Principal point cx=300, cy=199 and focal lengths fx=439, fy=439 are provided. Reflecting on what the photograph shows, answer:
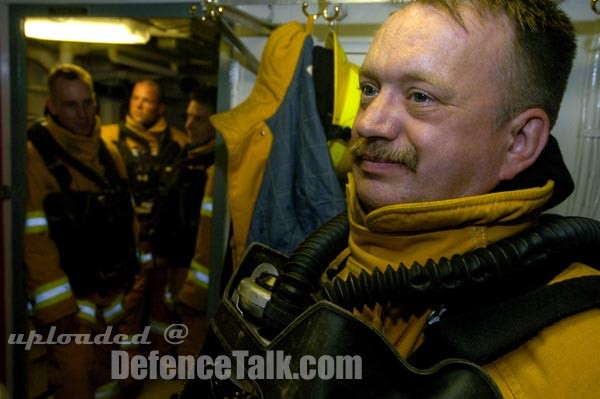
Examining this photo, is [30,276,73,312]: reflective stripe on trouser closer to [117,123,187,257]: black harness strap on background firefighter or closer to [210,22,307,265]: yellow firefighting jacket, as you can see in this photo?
[117,123,187,257]: black harness strap on background firefighter

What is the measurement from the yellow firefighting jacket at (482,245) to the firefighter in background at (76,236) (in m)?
1.82

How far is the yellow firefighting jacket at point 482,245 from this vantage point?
24.3 inches

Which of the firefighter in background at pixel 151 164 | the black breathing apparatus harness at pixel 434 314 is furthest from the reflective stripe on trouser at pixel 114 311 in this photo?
the black breathing apparatus harness at pixel 434 314

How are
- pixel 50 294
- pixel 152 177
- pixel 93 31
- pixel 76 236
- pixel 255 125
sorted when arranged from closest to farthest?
pixel 255 125 < pixel 50 294 < pixel 76 236 < pixel 93 31 < pixel 152 177

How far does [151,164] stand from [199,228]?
1.03 meters

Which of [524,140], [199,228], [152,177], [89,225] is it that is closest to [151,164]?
[152,177]

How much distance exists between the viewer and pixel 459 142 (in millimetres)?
811

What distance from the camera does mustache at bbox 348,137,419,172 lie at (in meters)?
0.82

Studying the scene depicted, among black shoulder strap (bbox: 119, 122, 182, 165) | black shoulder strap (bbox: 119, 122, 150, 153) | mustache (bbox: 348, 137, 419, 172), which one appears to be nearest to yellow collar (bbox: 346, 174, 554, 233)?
mustache (bbox: 348, 137, 419, 172)

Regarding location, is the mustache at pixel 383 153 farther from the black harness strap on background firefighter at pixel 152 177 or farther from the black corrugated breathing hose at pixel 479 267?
the black harness strap on background firefighter at pixel 152 177

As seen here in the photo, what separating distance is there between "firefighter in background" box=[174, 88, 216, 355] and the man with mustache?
1.52m

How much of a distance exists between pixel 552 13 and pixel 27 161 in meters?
2.32

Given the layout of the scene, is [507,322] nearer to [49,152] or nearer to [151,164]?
[49,152]

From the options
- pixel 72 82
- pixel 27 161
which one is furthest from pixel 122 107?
→ pixel 27 161
